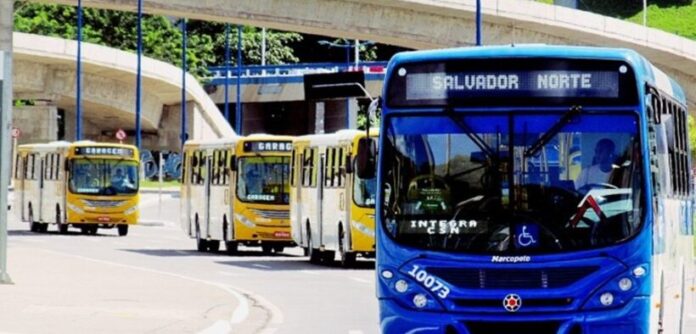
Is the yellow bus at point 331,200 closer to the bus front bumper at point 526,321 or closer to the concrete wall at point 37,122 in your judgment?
the bus front bumper at point 526,321

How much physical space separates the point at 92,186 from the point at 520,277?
40.8 m

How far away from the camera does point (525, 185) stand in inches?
618

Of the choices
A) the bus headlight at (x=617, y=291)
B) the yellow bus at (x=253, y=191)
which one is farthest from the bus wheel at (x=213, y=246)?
the bus headlight at (x=617, y=291)

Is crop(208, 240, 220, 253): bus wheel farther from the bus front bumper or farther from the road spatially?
the bus front bumper

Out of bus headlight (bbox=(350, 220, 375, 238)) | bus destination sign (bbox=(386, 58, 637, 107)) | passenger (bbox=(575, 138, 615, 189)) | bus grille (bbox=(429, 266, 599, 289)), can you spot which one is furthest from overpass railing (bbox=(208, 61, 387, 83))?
bus grille (bbox=(429, 266, 599, 289))

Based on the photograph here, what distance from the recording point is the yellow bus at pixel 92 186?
55.1m

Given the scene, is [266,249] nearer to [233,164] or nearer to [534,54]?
[233,164]

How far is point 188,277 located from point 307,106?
98.9 metres

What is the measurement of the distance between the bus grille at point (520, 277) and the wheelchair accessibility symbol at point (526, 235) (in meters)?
0.22

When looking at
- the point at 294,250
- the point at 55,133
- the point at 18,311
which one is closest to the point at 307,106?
the point at 55,133

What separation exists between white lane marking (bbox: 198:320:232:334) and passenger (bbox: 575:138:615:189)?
577cm

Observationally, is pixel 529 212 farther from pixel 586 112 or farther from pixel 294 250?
pixel 294 250

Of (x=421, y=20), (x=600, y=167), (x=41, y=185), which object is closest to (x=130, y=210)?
(x=41, y=185)

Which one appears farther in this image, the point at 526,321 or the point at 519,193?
the point at 519,193
